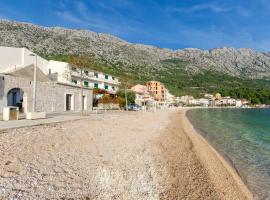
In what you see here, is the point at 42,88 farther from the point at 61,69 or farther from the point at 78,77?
the point at 78,77

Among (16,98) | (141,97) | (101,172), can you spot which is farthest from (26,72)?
(141,97)

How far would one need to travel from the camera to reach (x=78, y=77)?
70.4 meters

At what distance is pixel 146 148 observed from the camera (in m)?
16.0

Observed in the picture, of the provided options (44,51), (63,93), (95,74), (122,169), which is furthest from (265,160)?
(44,51)

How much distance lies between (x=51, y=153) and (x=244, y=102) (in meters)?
203

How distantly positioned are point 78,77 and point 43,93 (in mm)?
32927

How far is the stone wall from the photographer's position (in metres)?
32.6

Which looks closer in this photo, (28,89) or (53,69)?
(28,89)

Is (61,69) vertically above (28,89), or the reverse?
(61,69)

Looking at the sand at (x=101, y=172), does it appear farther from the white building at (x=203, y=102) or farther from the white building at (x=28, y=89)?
the white building at (x=203, y=102)

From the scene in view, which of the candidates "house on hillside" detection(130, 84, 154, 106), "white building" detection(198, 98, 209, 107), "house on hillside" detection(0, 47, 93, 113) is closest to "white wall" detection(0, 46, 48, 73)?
"house on hillside" detection(0, 47, 93, 113)

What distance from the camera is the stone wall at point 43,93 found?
32.6 m

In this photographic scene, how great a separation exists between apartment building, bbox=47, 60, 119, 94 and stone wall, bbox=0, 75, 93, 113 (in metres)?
10.4

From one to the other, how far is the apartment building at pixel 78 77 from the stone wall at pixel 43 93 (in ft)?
34.0
